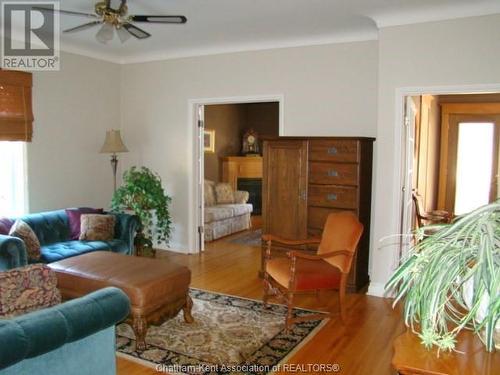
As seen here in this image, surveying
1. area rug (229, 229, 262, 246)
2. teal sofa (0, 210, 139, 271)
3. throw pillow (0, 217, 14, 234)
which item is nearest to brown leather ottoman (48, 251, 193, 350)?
teal sofa (0, 210, 139, 271)

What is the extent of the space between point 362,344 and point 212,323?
121 centimetres

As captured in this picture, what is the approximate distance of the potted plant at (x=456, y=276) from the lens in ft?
4.90

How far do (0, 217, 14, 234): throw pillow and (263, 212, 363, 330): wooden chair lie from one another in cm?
259

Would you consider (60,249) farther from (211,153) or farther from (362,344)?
(211,153)

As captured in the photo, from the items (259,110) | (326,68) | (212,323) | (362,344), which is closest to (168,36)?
(326,68)

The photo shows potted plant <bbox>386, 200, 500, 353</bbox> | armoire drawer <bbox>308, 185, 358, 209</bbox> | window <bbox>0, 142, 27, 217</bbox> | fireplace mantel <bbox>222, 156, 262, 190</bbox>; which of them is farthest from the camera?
fireplace mantel <bbox>222, 156, 262, 190</bbox>

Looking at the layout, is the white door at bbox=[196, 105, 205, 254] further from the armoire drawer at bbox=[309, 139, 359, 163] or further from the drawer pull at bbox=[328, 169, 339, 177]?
the drawer pull at bbox=[328, 169, 339, 177]

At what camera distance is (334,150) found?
4586 mm

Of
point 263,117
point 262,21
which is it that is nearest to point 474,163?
point 263,117

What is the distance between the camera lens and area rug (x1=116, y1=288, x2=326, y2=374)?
305cm

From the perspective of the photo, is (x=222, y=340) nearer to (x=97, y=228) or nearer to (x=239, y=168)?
(x=97, y=228)

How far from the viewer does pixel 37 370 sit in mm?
1976

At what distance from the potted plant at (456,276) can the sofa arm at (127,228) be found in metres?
3.97

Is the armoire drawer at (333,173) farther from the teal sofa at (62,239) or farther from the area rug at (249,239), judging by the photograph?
the area rug at (249,239)
